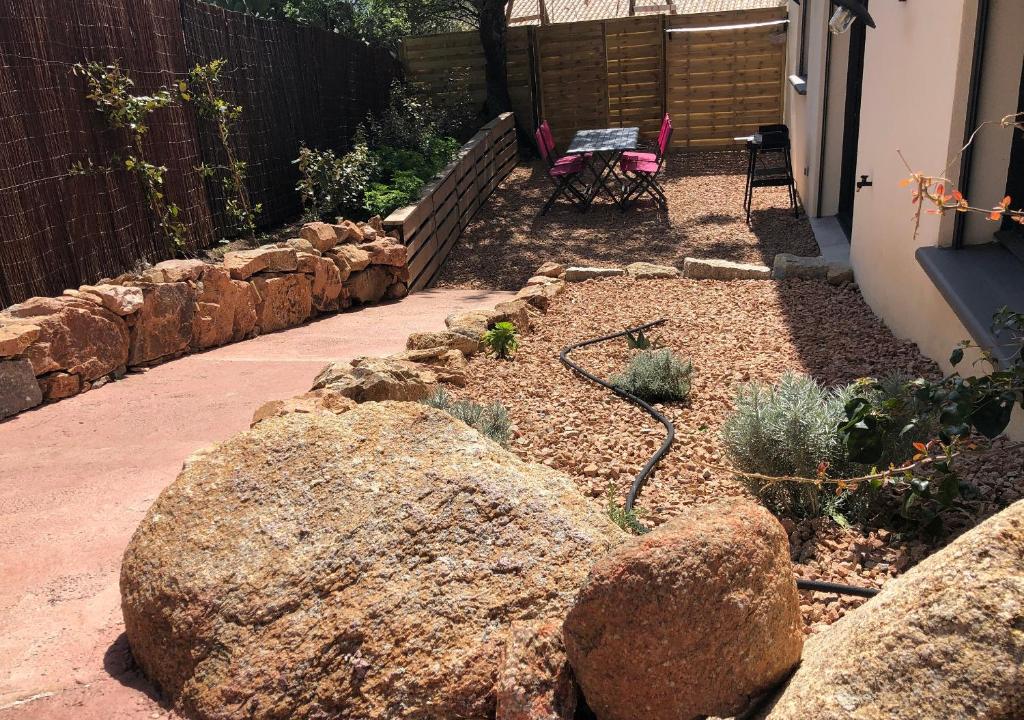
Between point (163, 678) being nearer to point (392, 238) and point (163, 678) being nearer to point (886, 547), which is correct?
point (886, 547)

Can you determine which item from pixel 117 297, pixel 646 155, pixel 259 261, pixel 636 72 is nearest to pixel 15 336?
pixel 117 297

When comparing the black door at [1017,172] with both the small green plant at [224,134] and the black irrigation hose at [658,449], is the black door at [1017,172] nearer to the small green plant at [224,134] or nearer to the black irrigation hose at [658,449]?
the black irrigation hose at [658,449]

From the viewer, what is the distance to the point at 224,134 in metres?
7.33

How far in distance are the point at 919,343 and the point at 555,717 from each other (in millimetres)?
3691

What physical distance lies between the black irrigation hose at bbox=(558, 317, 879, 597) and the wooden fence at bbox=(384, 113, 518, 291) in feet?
10.5

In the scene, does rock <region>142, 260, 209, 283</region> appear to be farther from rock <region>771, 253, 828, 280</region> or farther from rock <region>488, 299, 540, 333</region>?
rock <region>771, 253, 828, 280</region>

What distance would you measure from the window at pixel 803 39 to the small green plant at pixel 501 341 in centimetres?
707

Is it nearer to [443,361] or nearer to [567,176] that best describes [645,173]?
[567,176]

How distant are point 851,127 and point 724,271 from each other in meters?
2.33

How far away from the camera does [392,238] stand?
8.00m

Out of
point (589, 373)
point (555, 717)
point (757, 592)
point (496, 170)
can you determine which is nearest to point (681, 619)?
point (757, 592)

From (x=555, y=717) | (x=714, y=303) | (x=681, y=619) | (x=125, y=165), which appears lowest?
(x=714, y=303)

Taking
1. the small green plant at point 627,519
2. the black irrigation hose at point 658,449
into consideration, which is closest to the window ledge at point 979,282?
the black irrigation hose at point 658,449

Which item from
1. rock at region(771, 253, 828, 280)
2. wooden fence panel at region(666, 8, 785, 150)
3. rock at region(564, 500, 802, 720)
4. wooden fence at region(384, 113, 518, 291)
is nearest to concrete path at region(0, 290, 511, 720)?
rock at region(564, 500, 802, 720)
